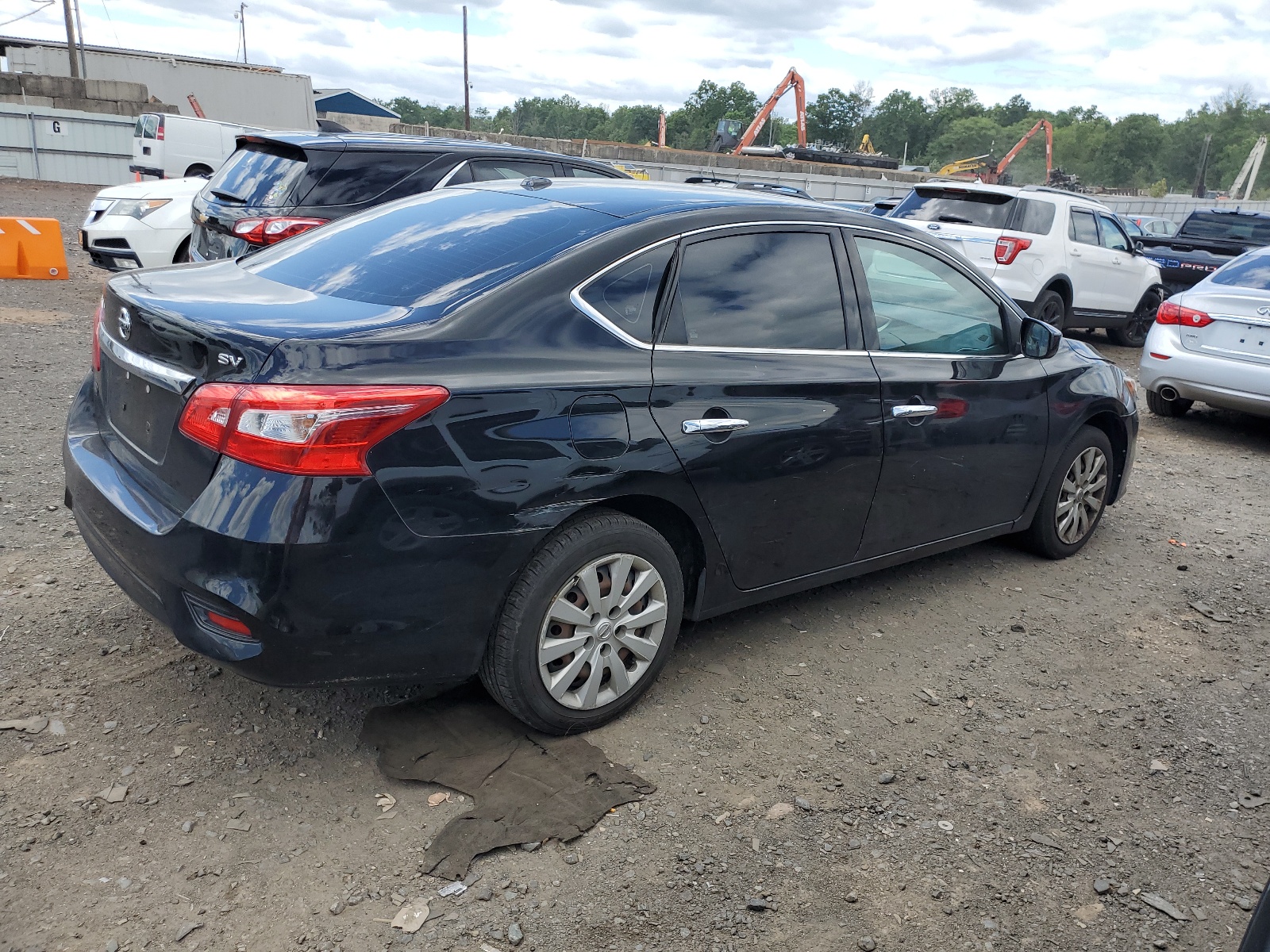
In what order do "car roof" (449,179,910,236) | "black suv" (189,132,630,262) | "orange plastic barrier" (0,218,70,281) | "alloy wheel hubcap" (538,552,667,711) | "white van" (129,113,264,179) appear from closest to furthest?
"alloy wheel hubcap" (538,552,667,711) < "car roof" (449,179,910,236) < "black suv" (189,132,630,262) < "orange plastic barrier" (0,218,70,281) < "white van" (129,113,264,179)

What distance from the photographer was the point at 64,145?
2939 cm

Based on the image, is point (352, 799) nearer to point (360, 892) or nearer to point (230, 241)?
point (360, 892)

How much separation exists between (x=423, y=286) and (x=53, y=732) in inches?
69.8

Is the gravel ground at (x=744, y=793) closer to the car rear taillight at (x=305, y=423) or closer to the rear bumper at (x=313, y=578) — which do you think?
the rear bumper at (x=313, y=578)

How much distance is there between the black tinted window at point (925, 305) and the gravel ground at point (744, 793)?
3.84 feet

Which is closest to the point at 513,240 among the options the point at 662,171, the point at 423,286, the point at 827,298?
the point at 423,286

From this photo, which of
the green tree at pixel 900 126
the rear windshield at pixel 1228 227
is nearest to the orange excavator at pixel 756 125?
the rear windshield at pixel 1228 227

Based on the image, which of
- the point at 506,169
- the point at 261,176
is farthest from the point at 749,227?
the point at 261,176

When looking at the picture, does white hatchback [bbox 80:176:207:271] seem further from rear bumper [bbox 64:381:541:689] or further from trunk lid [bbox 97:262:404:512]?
rear bumper [bbox 64:381:541:689]

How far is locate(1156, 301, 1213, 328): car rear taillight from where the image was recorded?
8.09 meters

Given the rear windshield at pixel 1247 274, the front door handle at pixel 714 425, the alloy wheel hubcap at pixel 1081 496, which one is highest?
the rear windshield at pixel 1247 274

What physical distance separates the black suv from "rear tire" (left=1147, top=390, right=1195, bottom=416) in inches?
203

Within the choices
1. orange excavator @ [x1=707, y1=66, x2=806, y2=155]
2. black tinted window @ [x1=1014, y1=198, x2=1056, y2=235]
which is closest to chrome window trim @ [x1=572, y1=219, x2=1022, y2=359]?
black tinted window @ [x1=1014, y1=198, x2=1056, y2=235]

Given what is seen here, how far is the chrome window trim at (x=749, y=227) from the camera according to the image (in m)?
3.22
